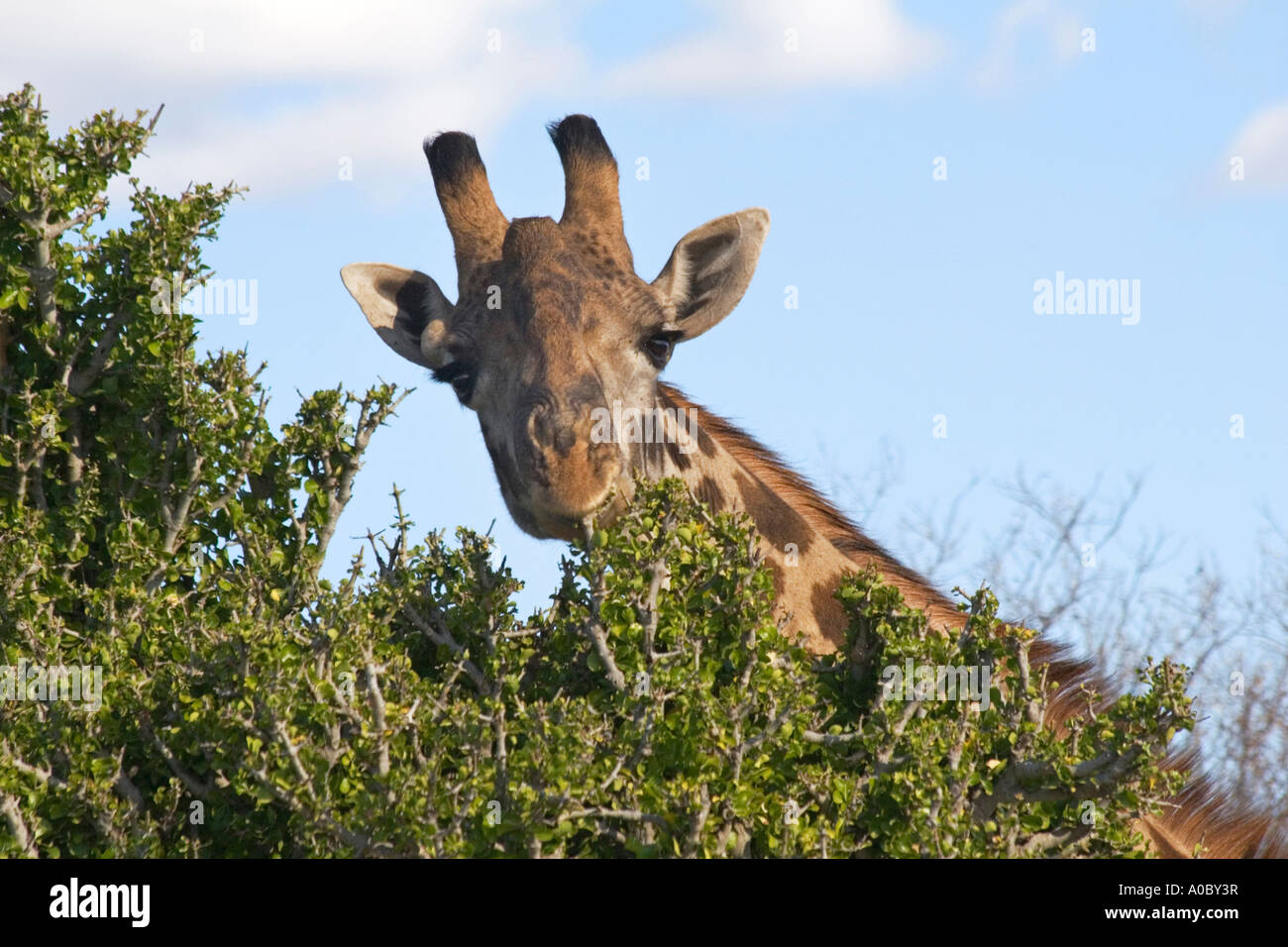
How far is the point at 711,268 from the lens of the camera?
821 cm

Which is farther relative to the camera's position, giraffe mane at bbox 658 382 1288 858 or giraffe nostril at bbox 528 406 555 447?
giraffe mane at bbox 658 382 1288 858

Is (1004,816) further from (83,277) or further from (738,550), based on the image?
(83,277)

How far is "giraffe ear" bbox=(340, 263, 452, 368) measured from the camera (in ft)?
27.1

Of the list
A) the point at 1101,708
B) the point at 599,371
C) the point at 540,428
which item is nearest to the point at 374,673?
the point at 540,428

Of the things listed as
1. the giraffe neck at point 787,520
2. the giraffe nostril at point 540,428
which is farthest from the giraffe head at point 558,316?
the giraffe neck at point 787,520

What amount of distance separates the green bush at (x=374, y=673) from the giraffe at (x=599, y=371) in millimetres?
683

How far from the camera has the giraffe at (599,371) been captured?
7.00 meters

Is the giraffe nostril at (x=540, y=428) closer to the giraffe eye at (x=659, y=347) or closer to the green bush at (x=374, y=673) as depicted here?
the green bush at (x=374, y=673)

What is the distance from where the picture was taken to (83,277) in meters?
7.21

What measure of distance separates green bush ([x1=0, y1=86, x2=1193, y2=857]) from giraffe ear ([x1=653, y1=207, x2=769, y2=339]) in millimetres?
1961

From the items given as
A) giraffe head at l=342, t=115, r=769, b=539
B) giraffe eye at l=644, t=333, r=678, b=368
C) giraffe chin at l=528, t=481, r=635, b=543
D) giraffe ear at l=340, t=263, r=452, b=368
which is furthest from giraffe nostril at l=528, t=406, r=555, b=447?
giraffe ear at l=340, t=263, r=452, b=368

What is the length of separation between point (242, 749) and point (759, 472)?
4.16m

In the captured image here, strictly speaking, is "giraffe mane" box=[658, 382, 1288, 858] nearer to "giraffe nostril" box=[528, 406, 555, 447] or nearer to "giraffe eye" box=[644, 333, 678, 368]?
"giraffe eye" box=[644, 333, 678, 368]

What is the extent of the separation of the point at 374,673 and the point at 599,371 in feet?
8.19
